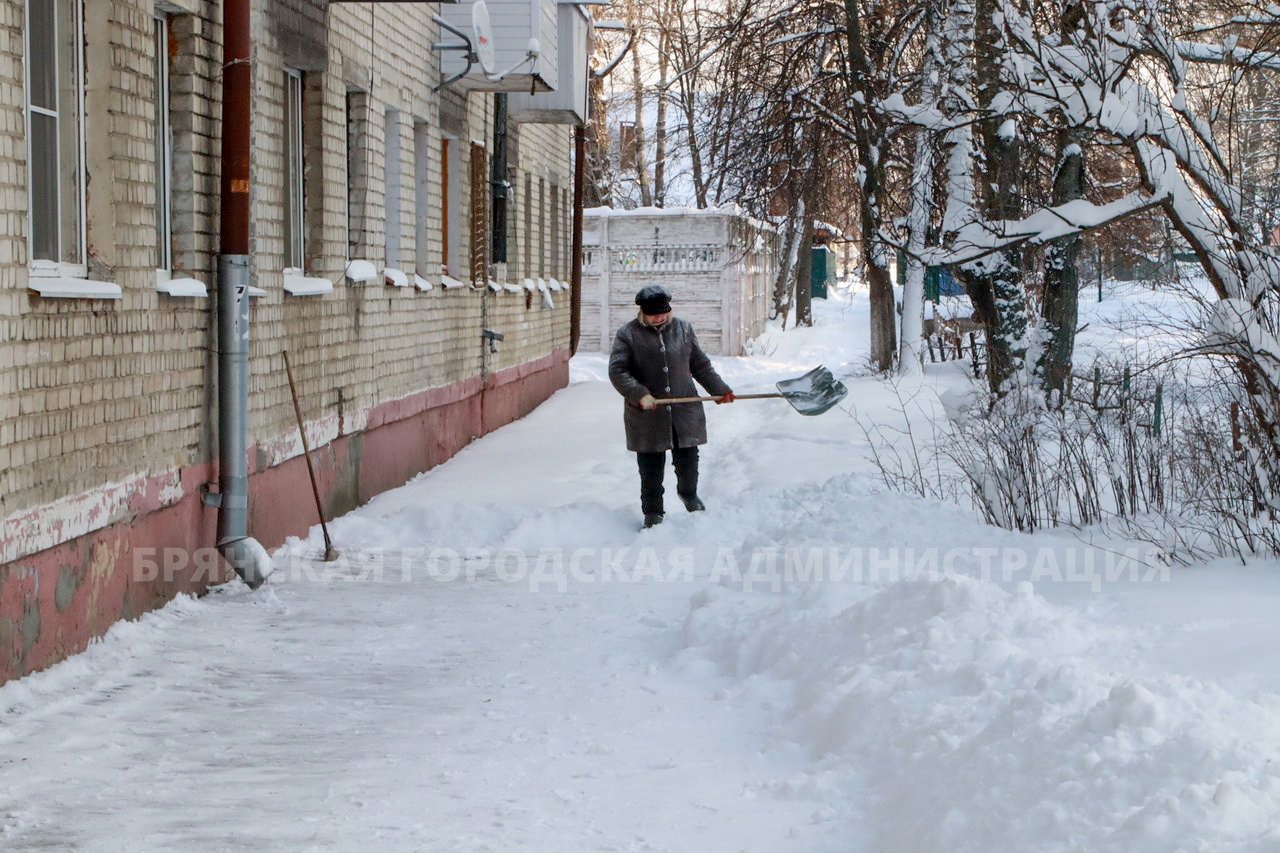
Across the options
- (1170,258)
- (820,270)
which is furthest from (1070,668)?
(820,270)

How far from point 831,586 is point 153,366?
3.34 meters

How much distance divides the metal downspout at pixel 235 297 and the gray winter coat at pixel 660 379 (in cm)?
277

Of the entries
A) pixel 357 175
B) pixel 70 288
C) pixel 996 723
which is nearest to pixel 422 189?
pixel 357 175

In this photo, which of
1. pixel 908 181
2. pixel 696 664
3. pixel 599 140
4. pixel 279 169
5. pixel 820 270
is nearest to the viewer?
pixel 696 664

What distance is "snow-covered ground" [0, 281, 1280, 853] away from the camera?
418 centimetres

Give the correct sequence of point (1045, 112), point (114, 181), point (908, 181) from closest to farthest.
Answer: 1. point (114, 181)
2. point (1045, 112)
3. point (908, 181)

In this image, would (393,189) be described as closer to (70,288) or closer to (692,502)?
(692,502)

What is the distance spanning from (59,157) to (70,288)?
671 millimetres

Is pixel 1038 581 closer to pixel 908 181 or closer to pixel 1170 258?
pixel 1170 258

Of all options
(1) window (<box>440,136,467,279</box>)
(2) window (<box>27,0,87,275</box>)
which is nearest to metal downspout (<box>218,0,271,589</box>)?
(2) window (<box>27,0,87,275</box>)

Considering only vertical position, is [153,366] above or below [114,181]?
below

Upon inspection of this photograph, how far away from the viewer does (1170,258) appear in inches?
309

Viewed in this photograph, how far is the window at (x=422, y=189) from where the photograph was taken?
14.0 metres

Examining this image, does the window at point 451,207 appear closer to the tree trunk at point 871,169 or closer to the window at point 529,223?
the tree trunk at point 871,169
